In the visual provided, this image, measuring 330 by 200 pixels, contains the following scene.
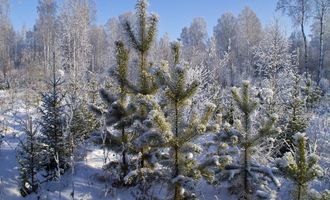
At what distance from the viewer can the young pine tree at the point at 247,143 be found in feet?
20.9

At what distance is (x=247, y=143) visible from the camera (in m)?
6.48

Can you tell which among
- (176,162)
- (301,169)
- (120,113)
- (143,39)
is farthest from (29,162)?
(301,169)

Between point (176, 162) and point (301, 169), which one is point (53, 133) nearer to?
point (176, 162)

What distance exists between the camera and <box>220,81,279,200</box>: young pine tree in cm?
637

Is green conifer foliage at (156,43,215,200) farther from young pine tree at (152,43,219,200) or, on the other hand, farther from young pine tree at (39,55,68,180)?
young pine tree at (39,55,68,180)

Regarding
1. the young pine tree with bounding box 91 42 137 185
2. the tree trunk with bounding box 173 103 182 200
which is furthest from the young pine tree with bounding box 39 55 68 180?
the tree trunk with bounding box 173 103 182 200

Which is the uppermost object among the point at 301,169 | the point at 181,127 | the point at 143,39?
the point at 143,39

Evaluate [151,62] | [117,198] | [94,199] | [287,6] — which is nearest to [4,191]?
[94,199]

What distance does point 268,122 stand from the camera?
6367 millimetres

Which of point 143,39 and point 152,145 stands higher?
point 143,39

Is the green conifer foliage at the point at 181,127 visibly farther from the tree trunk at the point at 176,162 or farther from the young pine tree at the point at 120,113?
the young pine tree at the point at 120,113

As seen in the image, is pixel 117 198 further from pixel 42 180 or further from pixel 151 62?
pixel 151 62

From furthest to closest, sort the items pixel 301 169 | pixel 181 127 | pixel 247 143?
pixel 247 143, pixel 181 127, pixel 301 169

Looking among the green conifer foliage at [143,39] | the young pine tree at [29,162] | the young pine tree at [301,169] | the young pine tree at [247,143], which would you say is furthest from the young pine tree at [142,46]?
the young pine tree at [301,169]
